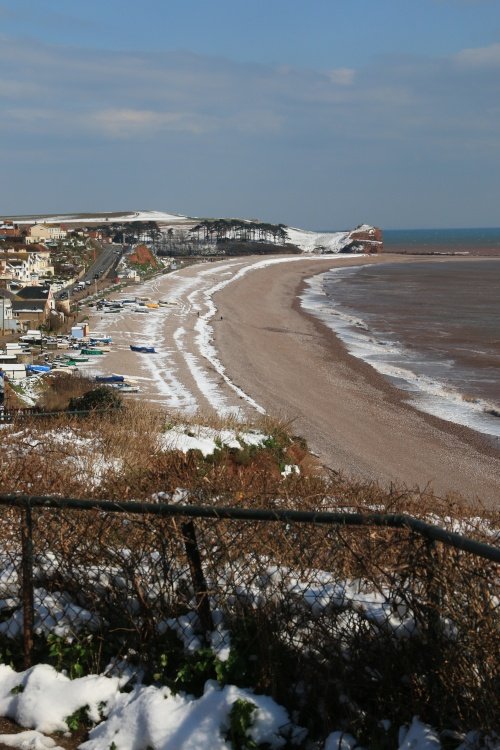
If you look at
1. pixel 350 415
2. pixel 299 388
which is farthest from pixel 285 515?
pixel 299 388

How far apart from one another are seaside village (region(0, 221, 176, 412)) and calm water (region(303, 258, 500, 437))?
978 centimetres

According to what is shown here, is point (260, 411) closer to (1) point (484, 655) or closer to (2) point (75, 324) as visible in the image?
(1) point (484, 655)

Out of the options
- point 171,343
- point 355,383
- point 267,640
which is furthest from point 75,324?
point 267,640

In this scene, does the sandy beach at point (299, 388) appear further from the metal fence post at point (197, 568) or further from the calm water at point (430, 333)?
the metal fence post at point (197, 568)

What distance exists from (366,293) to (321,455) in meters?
49.8

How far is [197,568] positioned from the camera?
397cm

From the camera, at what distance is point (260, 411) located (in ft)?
73.9

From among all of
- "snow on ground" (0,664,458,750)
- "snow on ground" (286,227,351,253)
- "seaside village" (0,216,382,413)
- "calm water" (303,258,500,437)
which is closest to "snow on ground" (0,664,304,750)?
"snow on ground" (0,664,458,750)

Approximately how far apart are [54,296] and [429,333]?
27.0m

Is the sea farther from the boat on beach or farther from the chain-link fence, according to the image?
the chain-link fence

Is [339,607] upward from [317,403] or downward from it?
upward

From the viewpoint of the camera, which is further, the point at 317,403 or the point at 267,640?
the point at 317,403

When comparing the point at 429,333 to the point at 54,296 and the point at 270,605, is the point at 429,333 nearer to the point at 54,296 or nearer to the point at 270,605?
the point at 54,296

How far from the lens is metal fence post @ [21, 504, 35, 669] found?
13.4 feet
